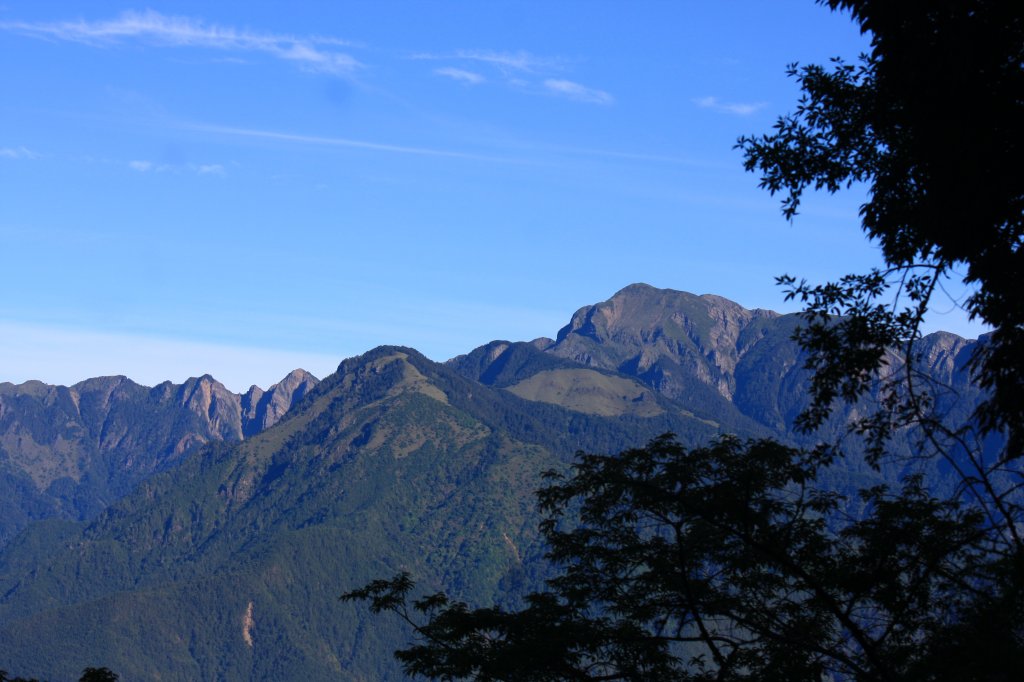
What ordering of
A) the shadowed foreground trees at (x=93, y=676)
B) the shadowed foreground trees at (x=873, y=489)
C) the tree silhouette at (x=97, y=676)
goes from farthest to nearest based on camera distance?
the tree silhouette at (x=97, y=676) < the shadowed foreground trees at (x=93, y=676) < the shadowed foreground trees at (x=873, y=489)

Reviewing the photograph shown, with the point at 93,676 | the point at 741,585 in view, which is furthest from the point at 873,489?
the point at 93,676

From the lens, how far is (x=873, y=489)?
1182 inches

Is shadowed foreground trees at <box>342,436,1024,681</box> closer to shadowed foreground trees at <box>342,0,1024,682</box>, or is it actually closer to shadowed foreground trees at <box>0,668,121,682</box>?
shadowed foreground trees at <box>342,0,1024,682</box>

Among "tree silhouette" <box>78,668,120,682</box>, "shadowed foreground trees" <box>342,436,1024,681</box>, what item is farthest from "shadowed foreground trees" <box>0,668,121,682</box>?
"shadowed foreground trees" <box>342,436,1024,681</box>

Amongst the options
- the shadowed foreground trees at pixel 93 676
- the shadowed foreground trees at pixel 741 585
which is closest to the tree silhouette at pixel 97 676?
the shadowed foreground trees at pixel 93 676

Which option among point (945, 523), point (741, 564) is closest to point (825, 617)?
point (741, 564)

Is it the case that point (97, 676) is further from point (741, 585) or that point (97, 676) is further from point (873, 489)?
point (873, 489)

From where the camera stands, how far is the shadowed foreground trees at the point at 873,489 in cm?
2284

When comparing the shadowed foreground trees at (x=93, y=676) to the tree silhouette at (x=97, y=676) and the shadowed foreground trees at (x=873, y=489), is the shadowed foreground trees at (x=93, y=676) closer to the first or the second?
the tree silhouette at (x=97, y=676)

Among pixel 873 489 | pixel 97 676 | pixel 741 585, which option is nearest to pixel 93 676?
pixel 97 676

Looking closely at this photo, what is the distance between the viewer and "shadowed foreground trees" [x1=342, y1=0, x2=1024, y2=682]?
74.9 ft

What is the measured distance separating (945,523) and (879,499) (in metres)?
3.27

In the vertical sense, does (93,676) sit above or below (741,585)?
below

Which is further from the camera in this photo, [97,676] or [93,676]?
[97,676]
